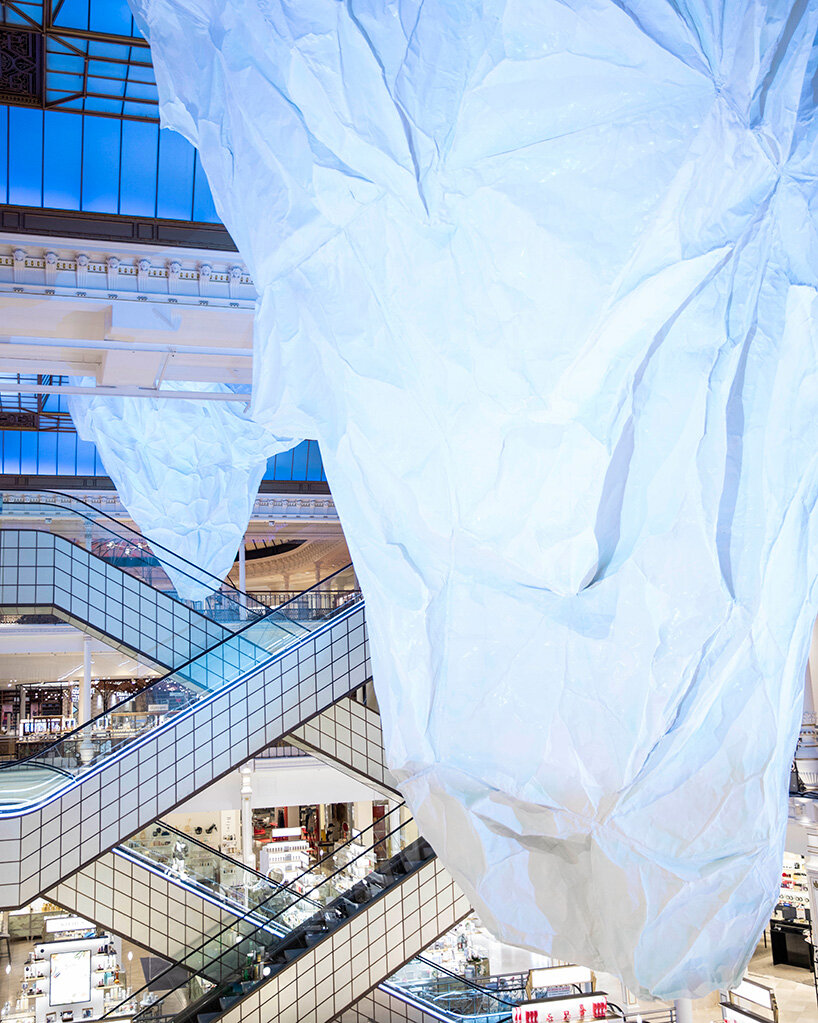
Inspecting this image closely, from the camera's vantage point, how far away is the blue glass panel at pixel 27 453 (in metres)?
19.8

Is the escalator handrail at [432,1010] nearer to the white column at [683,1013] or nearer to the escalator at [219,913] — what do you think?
the escalator at [219,913]

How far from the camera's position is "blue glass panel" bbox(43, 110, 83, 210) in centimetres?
736

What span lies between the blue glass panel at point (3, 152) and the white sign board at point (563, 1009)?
40.2 feet

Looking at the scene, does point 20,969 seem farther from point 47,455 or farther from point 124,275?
point 124,275

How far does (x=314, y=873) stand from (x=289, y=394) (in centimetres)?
1220

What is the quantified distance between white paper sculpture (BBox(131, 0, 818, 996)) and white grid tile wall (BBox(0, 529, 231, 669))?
11821mm

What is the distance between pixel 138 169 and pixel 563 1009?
485 inches

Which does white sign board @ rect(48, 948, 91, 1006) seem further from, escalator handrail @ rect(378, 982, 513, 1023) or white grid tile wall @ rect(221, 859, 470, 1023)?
escalator handrail @ rect(378, 982, 513, 1023)

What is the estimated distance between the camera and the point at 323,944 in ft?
42.3

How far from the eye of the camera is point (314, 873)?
1395 centimetres

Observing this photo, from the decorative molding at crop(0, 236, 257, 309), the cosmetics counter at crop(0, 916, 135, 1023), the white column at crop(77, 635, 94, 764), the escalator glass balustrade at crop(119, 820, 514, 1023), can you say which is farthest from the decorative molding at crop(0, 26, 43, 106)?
the cosmetics counter at crop(0, 916, 135, 1023)

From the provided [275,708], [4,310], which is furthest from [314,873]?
[4,310]

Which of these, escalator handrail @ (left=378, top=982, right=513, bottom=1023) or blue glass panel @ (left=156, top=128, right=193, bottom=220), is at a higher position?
blue glass panel @ (left=156, top=128, right=193, bottom=220)

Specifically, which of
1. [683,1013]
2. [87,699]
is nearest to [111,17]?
[683,1013]
